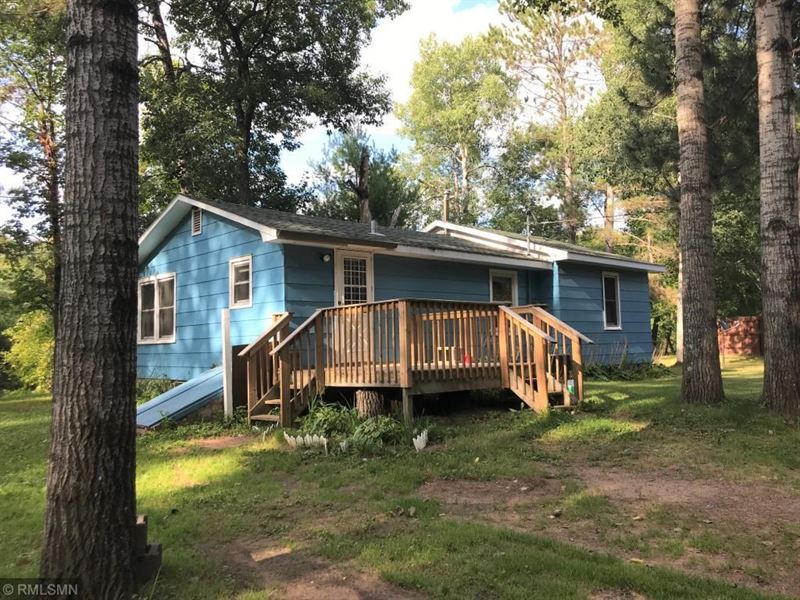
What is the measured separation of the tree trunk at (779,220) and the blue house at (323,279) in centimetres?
257

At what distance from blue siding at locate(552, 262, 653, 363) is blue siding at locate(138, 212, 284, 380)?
24.2 ft

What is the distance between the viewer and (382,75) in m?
23.5

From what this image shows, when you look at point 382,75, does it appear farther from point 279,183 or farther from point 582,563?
point 582,563

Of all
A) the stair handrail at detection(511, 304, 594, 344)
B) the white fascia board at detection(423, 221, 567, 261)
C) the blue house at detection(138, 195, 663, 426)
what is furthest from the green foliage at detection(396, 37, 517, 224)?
the stair handrail at detection(511, 304, 594, 344)

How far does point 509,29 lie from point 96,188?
29240 millimetres

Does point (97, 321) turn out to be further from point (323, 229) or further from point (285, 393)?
point (323, 229)

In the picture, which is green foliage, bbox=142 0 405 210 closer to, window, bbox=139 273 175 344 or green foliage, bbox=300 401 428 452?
window, bbox=139 273 175 344

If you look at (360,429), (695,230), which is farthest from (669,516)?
(695,230)

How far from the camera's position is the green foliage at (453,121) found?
36375mm

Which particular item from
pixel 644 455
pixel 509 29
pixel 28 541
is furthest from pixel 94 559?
pixel 509 29

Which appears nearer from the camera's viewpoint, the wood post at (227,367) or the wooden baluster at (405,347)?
the wooden baluster at (405,347)

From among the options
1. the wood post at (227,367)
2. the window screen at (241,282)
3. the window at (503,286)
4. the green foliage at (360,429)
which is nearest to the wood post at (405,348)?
the green foliage at (360,429)

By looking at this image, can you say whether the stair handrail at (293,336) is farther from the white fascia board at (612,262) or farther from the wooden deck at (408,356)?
the white fascia board at (612,262)

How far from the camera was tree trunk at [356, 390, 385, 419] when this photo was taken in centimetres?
772
